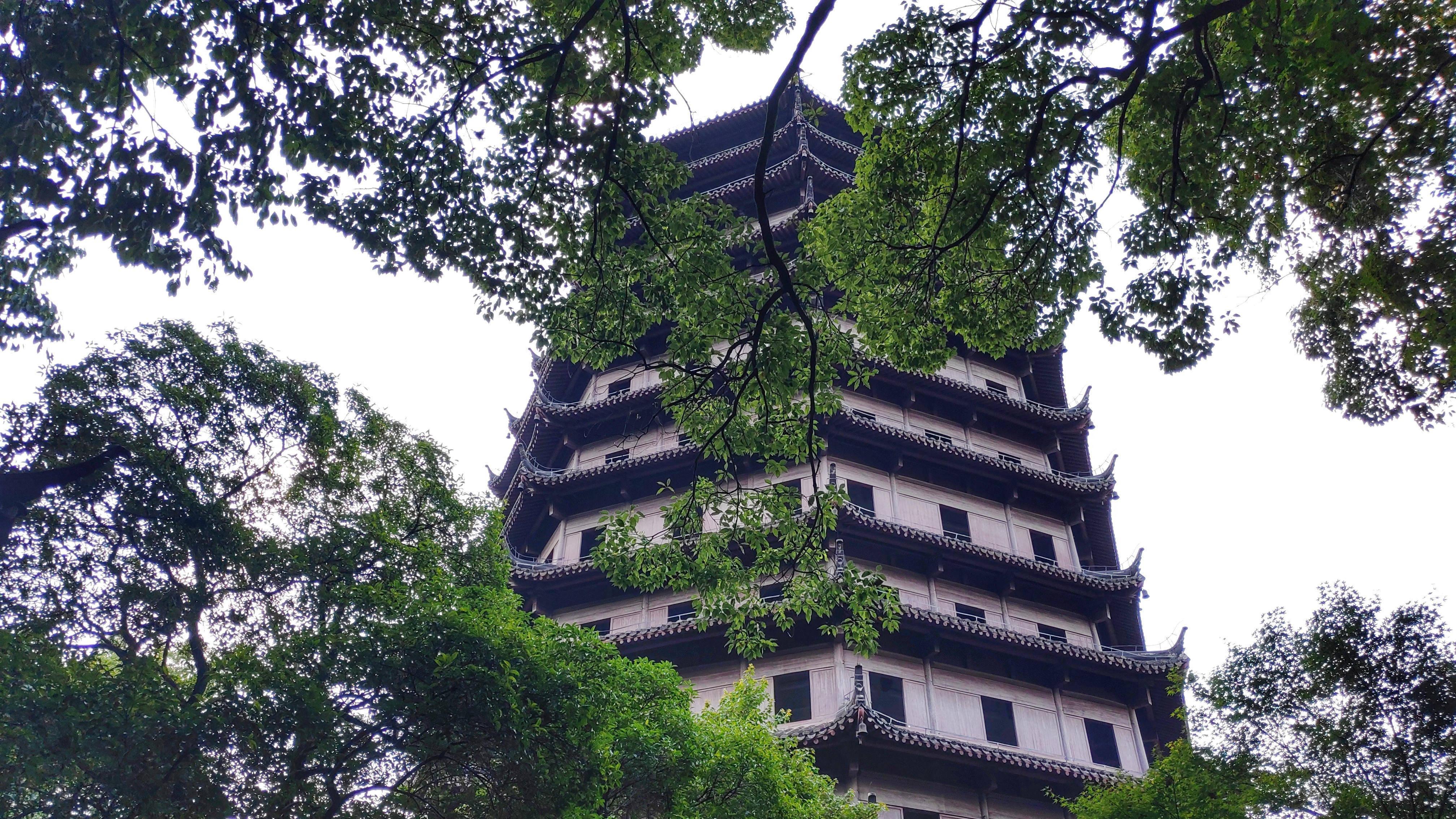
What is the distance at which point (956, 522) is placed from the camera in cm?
2225

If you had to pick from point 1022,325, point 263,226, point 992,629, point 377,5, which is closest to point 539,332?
point 263,226

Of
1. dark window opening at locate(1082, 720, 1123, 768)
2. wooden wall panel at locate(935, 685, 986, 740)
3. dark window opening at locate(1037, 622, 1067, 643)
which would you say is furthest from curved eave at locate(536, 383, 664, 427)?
dark window opening at locate(1082, 720, 1123, 768)

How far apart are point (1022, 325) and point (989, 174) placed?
1.55 metres

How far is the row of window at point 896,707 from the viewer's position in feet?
58.6

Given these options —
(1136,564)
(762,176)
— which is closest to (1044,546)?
(1136,564)

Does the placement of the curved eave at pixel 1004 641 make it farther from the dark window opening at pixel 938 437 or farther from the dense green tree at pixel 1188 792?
the dark window opening at pixel 938 437

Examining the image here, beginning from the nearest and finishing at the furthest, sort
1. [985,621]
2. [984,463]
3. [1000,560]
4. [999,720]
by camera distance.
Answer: [999,720], [985,621], [1000,560], [984,463]

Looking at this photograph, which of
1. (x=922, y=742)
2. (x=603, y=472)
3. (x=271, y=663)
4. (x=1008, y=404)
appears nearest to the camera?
(x=271, y=663)

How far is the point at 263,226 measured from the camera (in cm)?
754

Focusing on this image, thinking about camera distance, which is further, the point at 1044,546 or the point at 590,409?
the point at 1044,546

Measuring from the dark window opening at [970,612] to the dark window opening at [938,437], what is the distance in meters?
3.87

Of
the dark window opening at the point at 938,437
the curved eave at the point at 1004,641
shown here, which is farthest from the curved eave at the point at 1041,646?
the dark window opening at the point at 938,437

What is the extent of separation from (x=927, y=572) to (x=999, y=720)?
11.1 feet

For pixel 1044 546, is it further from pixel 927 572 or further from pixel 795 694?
pixel 795 694
